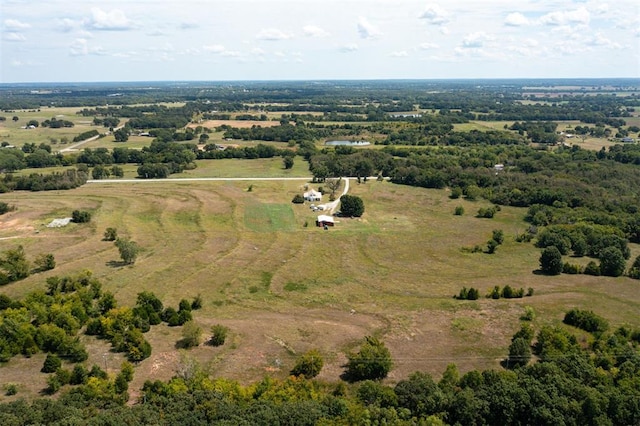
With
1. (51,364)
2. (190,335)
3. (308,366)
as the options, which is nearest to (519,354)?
(308,366)

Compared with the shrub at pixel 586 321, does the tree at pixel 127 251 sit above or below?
above

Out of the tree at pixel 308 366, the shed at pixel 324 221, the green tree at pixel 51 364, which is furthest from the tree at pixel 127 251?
the tree at pixel 308 366

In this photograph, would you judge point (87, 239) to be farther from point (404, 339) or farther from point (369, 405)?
point (369, 405)

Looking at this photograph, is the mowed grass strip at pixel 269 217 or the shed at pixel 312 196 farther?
the shed at pixel 312 196

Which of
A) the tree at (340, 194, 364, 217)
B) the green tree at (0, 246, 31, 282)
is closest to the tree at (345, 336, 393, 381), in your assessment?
the green tree at (0, 246, 31, 282)

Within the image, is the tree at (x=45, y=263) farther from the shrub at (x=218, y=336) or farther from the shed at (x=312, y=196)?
the shed at (x=312, y=196)

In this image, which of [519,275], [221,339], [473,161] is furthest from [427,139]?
[221,339]
